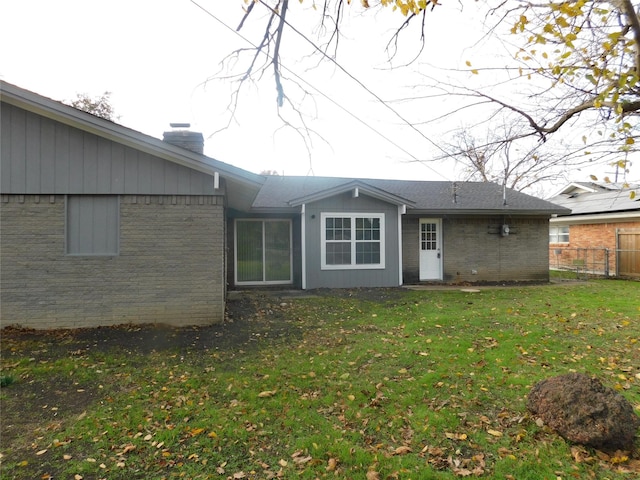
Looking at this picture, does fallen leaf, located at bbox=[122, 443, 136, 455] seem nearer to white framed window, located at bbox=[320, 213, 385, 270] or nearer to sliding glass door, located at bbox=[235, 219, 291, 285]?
white framed window, located at bbox=[320, 213, 385, 270]

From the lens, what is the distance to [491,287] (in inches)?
520

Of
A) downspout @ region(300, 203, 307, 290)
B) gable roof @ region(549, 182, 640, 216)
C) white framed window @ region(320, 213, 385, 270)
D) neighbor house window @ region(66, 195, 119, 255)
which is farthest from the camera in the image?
gable roof @ region(549, 182, 640, 216)

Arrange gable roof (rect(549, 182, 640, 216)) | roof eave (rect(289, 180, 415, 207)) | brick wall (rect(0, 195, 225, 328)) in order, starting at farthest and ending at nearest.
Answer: gable roof (rect(549, 182, 640, 216))
roof eave (rect(289, 180, 415, 207))
brick wall (rect(0, 195, 225, 328))

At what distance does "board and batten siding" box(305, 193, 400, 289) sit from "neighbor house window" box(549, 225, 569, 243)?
44.5 ft

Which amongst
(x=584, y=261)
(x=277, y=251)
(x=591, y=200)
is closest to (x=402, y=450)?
(x=277, y=251)

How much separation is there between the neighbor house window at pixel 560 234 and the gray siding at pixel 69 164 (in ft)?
68.6

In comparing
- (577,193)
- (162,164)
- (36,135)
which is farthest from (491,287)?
(577,193)

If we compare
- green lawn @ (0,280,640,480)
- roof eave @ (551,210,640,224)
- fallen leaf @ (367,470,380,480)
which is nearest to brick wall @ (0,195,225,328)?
green lawn @ (0,280,640,480)

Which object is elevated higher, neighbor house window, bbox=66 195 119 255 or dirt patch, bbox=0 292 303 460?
neighbor house window, bbox=66 195 119 255

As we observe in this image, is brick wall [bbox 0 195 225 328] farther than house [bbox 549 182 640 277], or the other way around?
house [bbox 549 182 640 277]

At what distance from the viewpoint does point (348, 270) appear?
1239 centimetres

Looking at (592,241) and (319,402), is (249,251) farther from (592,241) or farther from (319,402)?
(592,241)

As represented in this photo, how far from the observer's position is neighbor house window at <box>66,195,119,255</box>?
7.16 meters

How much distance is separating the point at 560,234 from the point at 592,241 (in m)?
2.44
